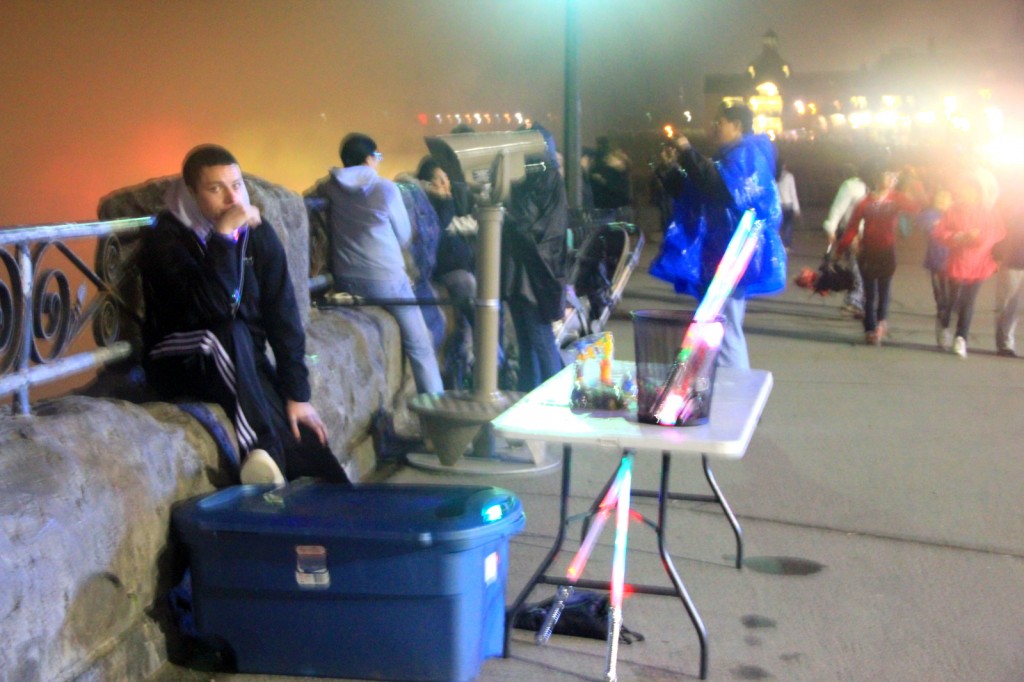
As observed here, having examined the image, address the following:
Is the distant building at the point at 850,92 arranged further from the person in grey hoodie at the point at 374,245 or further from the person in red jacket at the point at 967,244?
the person in grey hoodie at the point at 374,245

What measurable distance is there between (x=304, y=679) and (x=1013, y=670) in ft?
7.86

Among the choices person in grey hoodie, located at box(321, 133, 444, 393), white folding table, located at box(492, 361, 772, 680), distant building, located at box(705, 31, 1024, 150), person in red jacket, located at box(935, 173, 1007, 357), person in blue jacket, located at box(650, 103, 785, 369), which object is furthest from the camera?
distant building, located at box(705, 31, 1024, 150)

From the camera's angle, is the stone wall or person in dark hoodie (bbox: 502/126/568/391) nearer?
the stone wall

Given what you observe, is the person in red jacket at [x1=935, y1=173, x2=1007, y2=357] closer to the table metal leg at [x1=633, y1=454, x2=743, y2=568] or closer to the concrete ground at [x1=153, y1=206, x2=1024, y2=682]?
the concrete ground at [x1=153, y1=206, x2=1024, y2=682]

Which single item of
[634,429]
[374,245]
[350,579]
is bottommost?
[350,579]

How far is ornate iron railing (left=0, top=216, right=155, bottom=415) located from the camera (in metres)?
3.52

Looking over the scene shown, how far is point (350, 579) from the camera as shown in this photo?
3396 mm

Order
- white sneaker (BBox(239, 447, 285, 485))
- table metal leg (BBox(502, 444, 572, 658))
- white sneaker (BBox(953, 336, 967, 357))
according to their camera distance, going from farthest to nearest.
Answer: white sneaker (BBox(953, 336, 967, 357)), white sneaker (BBox(239, 447, 285, 485)), table metal leg (BBox(502, 444, 572, 658))

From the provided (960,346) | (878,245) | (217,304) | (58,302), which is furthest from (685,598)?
(878,245)

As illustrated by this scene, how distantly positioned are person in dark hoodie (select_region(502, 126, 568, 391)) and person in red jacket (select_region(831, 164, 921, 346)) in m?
4.81

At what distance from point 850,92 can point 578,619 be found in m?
138

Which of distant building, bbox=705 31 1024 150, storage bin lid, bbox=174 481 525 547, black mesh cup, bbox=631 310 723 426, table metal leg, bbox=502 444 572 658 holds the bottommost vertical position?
table metal leg, bbox=502 444 572 658

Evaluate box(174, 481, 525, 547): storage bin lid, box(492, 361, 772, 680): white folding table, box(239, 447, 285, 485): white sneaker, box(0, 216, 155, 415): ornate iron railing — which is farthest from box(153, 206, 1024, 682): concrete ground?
box(0, 216, 155, 415): ornate iron railing

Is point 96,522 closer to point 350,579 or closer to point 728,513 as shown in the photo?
point 350,579
